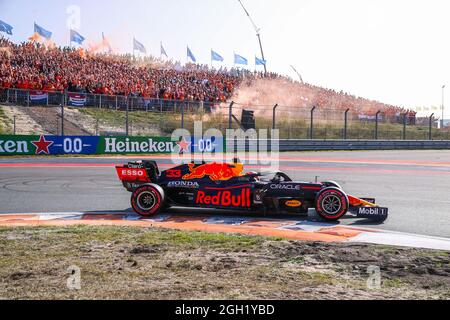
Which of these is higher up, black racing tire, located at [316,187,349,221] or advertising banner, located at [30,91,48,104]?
advertising banner, located at [30,91,48,104]

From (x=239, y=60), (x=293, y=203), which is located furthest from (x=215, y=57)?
(x=293, y=203)

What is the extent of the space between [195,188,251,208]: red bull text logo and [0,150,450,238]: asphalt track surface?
69cm

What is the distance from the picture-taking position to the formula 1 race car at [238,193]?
29.8 ft

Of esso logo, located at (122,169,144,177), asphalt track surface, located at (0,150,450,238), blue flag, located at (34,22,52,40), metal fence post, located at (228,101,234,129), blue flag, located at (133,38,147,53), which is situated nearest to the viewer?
asphalt track surface, located at (0,150,450,238)

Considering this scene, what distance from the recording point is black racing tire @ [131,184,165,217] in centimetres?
950

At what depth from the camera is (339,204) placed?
9.04m

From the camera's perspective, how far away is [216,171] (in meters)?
9.59

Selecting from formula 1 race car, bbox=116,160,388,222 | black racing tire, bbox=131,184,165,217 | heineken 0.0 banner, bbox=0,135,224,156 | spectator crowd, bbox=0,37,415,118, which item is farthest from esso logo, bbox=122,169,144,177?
spectator crowd, bbox=0,37,415,118

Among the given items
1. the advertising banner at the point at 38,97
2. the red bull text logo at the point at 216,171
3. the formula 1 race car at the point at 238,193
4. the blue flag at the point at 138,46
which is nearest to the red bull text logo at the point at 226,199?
the formula 1 race car at the point at 238,193

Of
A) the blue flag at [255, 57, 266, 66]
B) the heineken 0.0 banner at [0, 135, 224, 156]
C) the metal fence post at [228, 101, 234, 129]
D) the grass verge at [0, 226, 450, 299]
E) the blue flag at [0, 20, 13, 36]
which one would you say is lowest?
the grass verge at [0, 226, 450, 299]

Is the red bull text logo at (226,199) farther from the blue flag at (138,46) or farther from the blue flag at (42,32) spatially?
the blue flag at (138,46)

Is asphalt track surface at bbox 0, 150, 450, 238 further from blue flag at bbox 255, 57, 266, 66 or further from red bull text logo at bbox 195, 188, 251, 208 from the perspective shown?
blue flag at bbox 255, 57, 266, 66

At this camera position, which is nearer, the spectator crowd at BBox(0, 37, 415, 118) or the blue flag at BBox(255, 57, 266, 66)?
the spectator crowd at BBox(0, 37, 415, 118)

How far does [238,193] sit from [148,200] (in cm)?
166
